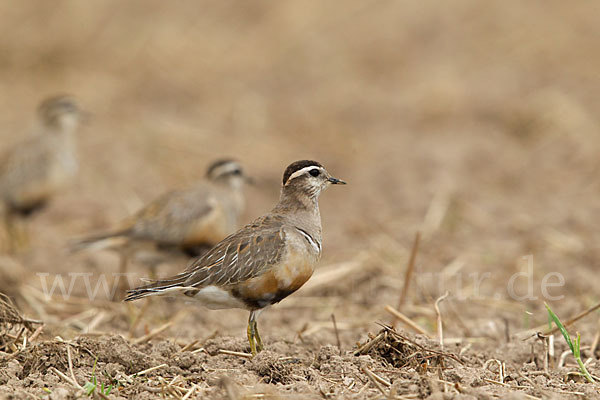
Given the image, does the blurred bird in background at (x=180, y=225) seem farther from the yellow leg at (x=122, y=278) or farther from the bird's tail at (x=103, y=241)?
the yellow leg at (x=122, y=278)

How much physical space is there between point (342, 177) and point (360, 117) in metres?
2.47

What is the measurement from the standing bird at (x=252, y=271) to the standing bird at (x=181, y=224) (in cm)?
258

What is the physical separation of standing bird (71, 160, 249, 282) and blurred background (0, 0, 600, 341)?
83 cm

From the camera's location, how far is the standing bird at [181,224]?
8.17 metres

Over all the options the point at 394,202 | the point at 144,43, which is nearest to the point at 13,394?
the point at 394,202

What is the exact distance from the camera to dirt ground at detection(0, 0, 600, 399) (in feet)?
16.7

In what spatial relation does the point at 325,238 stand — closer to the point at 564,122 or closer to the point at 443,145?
the point at 443,145

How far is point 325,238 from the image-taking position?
10.0m

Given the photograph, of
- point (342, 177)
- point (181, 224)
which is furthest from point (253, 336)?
point (342, 177)

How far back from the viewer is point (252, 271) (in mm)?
5352

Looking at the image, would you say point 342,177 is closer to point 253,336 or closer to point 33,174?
point 33,174

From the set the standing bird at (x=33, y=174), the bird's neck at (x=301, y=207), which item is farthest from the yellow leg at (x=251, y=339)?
the standing bird at (x=33, y=174)

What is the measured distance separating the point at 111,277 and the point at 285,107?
6408 mm

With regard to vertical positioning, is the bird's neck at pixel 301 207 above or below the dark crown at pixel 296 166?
below
